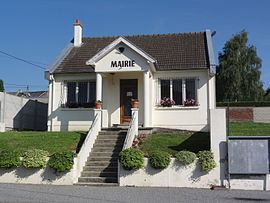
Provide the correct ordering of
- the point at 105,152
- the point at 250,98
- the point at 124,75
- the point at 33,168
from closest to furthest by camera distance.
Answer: the point at 33,168
the point at 105,152
the point at 124,75
the point at 250,98

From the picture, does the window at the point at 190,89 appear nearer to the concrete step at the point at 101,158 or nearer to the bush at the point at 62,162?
the concrete step at the point at 101,158

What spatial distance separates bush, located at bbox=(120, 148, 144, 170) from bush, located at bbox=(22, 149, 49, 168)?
3134mm

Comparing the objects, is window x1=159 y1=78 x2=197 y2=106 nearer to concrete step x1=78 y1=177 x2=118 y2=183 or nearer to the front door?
the front door

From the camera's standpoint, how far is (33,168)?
52.2ft

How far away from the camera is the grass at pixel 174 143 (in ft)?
56.0

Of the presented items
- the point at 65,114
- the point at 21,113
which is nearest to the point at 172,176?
the point at 65,114

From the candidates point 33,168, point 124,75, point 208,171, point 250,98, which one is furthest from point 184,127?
point 250,98

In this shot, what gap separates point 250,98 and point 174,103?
30.0 m

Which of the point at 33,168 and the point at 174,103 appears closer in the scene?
the point at 33,168

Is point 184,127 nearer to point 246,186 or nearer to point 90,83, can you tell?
point 90,83

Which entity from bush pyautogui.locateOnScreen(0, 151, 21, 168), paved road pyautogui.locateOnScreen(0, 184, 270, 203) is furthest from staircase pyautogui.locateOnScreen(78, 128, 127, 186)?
bush pyautogui.locateOnScreen(0, 151, 21, 168)

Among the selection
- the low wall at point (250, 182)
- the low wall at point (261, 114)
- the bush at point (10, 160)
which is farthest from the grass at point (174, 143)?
the low wall at point (261, 114)

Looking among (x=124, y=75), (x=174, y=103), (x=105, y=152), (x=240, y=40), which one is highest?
(x=240, y=40)

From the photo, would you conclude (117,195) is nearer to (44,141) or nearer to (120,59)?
(44,141)
